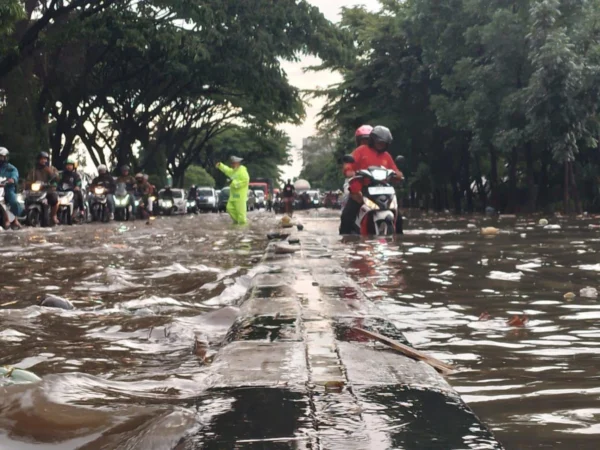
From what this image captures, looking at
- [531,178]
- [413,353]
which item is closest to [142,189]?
[531,178]

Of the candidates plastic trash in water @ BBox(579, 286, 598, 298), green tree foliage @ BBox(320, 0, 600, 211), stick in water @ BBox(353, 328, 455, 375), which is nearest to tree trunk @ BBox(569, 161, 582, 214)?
green tree foliage @ BBox(320, 0, 600, 211)

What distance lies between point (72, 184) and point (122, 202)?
3.36 meters

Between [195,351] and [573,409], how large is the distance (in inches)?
68.1

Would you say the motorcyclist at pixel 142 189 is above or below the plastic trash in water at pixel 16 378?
above

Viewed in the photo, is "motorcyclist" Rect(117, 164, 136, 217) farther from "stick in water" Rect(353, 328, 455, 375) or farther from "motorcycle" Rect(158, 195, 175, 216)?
"stick in water" Rect(353, 328, 455, 375)

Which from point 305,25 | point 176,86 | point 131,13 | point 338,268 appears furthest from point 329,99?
point 338,268

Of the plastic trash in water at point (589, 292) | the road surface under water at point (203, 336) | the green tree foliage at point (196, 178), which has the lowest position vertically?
the road surface under water at point (203, 336)

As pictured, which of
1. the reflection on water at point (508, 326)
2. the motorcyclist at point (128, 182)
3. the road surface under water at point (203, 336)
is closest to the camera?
the road surface under water at point (203, 336)

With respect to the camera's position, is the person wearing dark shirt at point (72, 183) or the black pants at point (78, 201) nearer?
the person wearing dark shirt at point (72, 183)

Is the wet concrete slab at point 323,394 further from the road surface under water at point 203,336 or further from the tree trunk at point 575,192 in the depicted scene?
the tree trunk at point 575,192

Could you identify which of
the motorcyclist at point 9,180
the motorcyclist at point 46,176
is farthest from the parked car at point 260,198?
the motorcyclist at point 9,180

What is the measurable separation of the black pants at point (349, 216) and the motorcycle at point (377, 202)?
43 centimetres

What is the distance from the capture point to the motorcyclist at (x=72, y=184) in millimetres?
24292

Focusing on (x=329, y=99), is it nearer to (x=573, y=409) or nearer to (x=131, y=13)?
(x=131, y=13)
